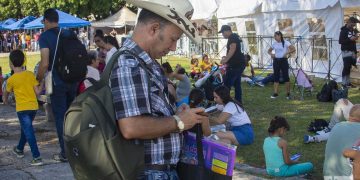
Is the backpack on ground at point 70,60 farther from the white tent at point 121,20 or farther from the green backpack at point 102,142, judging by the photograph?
the white tent at point 121,20

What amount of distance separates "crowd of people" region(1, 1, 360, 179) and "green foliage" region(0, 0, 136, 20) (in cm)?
3456

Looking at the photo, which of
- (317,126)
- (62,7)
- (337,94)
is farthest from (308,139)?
(62,7)

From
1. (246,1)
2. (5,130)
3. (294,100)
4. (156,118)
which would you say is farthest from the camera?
(246,1)

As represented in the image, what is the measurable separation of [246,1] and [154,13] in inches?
729

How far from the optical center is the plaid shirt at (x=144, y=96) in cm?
221

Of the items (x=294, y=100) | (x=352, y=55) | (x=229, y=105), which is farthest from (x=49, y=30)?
(x=352, y=55)

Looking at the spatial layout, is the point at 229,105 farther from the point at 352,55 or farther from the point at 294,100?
the point at 352,55

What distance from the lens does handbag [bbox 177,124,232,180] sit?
2.51 meters

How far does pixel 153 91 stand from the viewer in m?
2.31

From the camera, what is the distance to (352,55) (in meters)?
13.6

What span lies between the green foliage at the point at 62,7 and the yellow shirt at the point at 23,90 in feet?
126

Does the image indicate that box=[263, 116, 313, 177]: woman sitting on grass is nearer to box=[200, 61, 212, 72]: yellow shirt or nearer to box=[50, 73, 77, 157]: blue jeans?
box=[50, 73, 77, 157]: blue jeans

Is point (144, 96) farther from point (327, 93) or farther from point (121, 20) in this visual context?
point (121, 20)

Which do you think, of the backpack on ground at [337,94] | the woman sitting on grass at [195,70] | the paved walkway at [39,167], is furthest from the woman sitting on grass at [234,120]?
the woman sitting on grass at [195,70]
